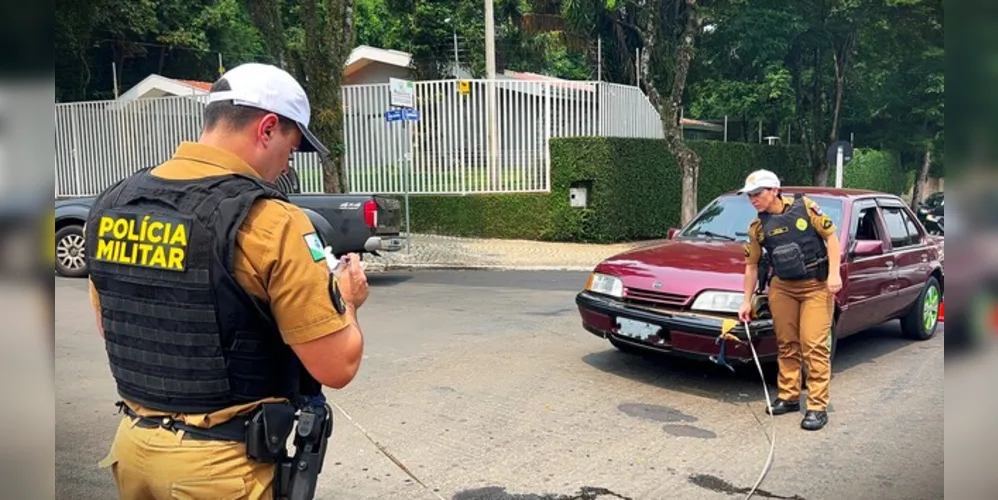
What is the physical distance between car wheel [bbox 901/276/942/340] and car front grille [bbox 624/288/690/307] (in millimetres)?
3353

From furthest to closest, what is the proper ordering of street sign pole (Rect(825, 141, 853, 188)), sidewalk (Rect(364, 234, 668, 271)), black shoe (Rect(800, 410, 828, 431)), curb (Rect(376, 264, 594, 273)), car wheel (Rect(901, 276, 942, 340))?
street sign pole (Rect(825, 141, 853, 188)), sidewalk (Rect(364, 234, 668, 271)), curb (Rect(376, 264, 594, 273)), car wheel (Rect(901, 276, 942, 340)), black shoe (Rect(800, 410, 828, 431))

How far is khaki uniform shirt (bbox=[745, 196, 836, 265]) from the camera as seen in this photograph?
17.1ft

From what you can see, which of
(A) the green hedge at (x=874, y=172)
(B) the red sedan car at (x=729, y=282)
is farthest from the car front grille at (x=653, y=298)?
(A) the green hedge at (x=874, y=172)

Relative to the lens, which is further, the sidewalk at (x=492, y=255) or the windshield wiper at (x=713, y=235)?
the sidewalk at (x=492, y=255)

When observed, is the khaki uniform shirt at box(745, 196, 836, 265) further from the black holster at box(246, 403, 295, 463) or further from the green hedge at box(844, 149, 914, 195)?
the green hedge at box(844, 149, 914, 195)

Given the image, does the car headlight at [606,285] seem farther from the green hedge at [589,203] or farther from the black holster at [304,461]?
the green hedge at [589,203]

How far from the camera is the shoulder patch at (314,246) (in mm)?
1948

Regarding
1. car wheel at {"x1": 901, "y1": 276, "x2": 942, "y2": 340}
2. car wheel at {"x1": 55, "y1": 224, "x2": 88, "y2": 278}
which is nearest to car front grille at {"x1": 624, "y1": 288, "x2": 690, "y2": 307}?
car wheel at {"x1": 901, "y1": 276, "x2": 942, "y2": 340}

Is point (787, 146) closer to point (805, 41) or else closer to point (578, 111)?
point (805, 41)

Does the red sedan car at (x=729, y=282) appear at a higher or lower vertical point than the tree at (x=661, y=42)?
lower

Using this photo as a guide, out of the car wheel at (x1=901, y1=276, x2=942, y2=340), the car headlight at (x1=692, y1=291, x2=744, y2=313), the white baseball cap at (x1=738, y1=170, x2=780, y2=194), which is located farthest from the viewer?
the car wheel at (x1=901, y1=276, x2=942, y2=340)

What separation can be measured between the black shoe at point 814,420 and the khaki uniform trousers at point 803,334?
1.5 inches

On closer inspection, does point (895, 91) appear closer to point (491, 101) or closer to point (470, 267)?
point (491, 101)

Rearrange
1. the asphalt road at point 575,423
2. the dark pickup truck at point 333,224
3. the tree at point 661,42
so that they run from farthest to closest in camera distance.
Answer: the tree at point 661,42
the dark pickup truck at point 333,224
the asphalt road at point 575,423
